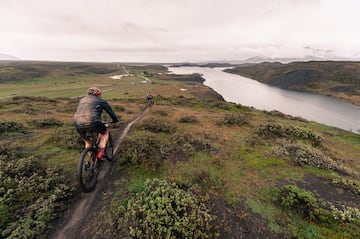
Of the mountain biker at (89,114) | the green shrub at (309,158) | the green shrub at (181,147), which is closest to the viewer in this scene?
the mountain biker at (89,114)

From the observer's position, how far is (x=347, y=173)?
8.77 metres

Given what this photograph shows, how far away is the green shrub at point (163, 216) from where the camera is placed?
4449mm

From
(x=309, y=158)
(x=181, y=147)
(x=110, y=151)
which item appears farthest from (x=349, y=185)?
(x=110, y=151)

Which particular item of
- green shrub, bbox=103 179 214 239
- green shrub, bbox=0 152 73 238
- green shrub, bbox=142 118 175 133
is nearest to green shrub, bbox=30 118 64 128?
green shrub, bbox=142 118 175 133

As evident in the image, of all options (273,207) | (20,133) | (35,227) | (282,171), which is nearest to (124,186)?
(35,227)

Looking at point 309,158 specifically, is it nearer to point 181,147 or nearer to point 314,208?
point 314,208

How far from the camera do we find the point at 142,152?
819 centimetres

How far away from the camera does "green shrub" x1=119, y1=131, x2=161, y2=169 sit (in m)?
7.77

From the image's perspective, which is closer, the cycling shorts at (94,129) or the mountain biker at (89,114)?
the mountain biker at (89,114)

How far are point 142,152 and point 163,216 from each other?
3.85m

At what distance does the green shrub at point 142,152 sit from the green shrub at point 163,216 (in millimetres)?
2185

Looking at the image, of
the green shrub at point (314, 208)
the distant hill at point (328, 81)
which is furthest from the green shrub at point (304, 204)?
the distant hill at point (328, 81)

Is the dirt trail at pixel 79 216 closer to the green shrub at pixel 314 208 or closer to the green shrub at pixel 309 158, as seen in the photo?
the green shrub at pixel 314 208

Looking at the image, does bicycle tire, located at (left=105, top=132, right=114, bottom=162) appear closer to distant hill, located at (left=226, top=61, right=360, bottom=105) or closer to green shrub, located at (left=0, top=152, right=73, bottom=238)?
green shrub, located at (left=0, top=152, right=73, bottom=238)
